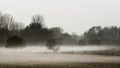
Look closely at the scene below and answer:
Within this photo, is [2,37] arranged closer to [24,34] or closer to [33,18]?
[24,34]

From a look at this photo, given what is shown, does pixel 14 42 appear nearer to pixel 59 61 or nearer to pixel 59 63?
pixel 59 61

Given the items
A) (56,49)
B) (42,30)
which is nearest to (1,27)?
(42,30)

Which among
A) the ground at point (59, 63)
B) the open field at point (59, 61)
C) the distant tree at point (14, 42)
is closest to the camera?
the ground at point (59, 63)

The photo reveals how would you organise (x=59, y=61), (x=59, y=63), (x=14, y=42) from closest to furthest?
(x=59, y=63) < (x=59, y=61) < (x=14, y=42)

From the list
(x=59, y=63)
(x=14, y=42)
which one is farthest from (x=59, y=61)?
(x=14, y=42)

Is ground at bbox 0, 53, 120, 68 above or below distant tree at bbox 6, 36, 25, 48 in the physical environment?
below

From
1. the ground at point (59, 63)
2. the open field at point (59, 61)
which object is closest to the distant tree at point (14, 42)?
the open field at point (59, 61)

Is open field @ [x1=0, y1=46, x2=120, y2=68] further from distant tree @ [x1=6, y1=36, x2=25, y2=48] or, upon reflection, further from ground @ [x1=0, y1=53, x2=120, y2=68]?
distant tree @ [x1=6, y1=36, x2=25, y2=48]

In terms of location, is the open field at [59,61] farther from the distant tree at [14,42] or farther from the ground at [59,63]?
the distant tree at [14,42]

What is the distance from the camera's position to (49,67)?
2342 centimetres

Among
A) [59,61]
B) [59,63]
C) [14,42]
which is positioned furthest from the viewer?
[14,42]

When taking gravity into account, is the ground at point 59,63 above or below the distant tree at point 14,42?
below

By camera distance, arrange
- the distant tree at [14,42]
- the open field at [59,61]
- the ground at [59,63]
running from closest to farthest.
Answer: the ground at [59,63] → the open field at [59,61] → the distant tree at [14,42]

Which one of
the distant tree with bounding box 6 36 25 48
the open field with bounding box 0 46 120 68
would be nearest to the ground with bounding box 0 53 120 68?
the open field with bounding box 0 46 120 68
